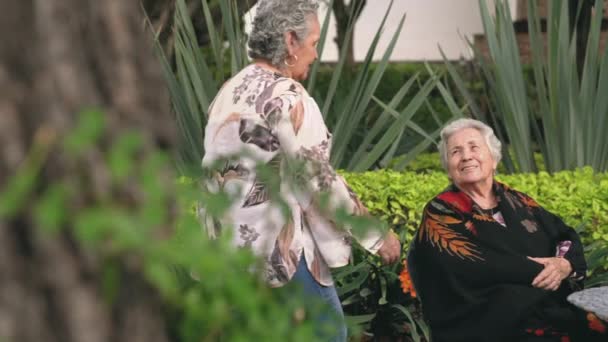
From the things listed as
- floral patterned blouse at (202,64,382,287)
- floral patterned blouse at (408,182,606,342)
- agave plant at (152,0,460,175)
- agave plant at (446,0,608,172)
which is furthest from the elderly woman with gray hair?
agave plant at (446,0,608,172)

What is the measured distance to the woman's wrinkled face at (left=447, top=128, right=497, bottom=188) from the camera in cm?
423

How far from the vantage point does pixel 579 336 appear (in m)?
4.03

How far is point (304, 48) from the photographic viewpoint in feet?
11.4

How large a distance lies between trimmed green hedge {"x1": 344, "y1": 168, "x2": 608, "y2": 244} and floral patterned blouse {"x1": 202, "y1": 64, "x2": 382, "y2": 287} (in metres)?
A: 2.12

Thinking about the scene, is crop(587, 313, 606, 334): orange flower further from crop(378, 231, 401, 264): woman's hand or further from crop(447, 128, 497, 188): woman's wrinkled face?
crop(378, 231, 401, 264): woman's hand

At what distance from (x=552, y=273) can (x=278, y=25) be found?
1.37 metres

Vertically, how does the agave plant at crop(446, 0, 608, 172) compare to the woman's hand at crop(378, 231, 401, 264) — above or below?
below

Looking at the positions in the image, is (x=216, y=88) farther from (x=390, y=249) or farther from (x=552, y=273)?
(x=390, y=249)

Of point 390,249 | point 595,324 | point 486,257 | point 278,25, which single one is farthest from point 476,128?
point 278,25

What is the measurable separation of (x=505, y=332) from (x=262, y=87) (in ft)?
4.42

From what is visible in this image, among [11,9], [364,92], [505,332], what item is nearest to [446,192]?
[505,332]

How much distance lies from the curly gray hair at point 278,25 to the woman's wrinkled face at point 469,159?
1001mm

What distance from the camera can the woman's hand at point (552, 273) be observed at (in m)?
4.15

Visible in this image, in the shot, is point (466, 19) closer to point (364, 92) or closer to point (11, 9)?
point (364, 92)
